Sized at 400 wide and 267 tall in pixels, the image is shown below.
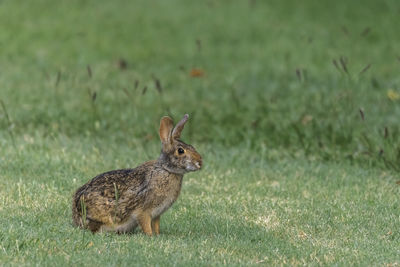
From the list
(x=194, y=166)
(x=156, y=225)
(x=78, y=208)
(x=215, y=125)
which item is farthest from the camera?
(x=215, y=125)

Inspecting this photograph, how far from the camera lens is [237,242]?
5.80m

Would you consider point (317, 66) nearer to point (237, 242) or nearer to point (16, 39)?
point (16, 39)

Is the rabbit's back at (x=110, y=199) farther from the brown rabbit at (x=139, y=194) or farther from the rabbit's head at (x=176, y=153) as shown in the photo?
the rabbit's head at (x=176, y=153)

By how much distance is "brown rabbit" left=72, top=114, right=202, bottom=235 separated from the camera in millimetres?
5684

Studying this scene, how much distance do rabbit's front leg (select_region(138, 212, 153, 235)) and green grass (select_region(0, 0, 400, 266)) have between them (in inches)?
4.7

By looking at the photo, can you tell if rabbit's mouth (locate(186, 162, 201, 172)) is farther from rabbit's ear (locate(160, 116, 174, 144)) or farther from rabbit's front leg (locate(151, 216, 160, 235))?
rabbit's front leg (locate(151, 216, 160, 235))

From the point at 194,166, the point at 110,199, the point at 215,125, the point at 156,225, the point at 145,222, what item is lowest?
the point at 215,125

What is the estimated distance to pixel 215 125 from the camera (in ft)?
34.6

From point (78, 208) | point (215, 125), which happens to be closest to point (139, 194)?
point (78, 208)

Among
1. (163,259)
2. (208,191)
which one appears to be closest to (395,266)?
(163,259)

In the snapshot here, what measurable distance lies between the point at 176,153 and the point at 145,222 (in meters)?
0.58

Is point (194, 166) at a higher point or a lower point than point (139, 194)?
higher

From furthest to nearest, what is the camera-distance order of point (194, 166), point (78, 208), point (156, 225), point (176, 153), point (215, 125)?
point (215, 125) < point (156, 225) < point (78, 208) < point (176, 153) < point (194, 166)

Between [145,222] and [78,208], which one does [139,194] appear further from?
[78,208]
